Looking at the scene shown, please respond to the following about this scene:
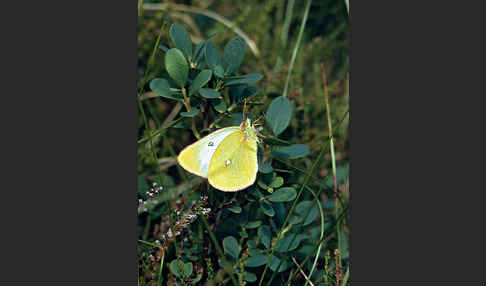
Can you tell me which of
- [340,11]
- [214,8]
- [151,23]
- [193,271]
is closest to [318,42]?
[340,11]

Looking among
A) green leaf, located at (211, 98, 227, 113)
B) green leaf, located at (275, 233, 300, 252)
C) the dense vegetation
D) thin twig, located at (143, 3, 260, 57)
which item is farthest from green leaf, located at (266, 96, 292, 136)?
thin twig, located at (143, 3, 260, 57)

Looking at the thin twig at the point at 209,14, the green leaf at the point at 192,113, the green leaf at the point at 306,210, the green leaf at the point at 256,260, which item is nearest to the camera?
the green leaf at the point at 192,113

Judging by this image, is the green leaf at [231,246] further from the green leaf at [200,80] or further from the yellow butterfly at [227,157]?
the green leaf at [200,80]

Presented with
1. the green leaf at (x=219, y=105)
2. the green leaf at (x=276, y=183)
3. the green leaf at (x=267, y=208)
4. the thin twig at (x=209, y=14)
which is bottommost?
the green leaf at (x=267, y=208)

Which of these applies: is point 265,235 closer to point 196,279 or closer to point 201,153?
point 196,279

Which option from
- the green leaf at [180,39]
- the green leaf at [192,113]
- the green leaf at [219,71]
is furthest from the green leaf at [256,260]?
the green leaf at [180,39]

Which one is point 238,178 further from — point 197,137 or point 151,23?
point 151,23
